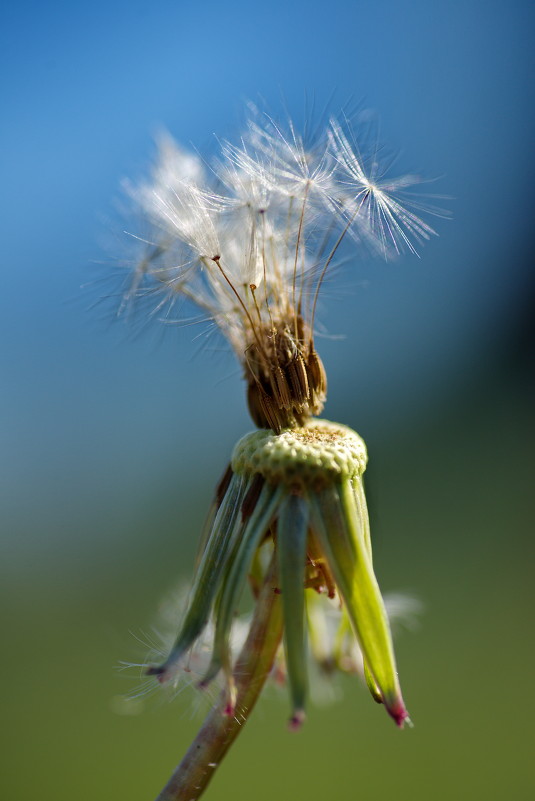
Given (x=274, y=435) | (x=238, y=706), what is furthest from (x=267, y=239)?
(x=238, y=706)

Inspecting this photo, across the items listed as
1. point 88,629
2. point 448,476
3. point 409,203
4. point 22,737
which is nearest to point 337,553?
point 409,203

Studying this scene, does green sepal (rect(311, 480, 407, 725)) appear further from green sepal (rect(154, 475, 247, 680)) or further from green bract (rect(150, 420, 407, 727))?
green sepal (rect(154, 475, 247, 680))

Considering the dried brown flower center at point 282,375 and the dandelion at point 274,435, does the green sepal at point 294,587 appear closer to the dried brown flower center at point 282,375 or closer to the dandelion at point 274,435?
the dandelion at point 274,435

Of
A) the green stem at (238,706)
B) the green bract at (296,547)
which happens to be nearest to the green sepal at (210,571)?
the green bract at (296,547)

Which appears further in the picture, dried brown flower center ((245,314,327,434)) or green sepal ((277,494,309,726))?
dried brown flower center ((245,314,327,434))

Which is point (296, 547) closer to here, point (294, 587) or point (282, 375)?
point (294, 587)

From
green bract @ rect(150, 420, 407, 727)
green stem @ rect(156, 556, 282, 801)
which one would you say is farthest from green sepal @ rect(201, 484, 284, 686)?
green stem @ rect(156, 556, 282, 801)
